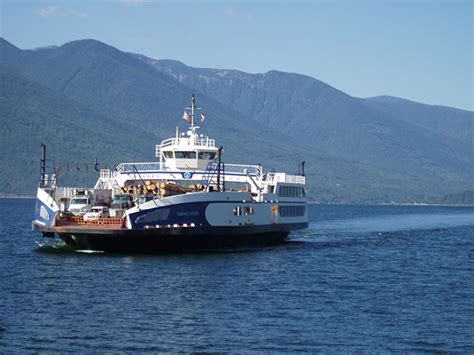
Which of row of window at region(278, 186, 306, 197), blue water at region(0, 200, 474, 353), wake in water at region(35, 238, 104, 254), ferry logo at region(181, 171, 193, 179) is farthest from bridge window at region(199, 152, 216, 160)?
wake in water at region(35, 238, 104, 254)

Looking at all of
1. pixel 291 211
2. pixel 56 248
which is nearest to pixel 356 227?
pixel 291 211

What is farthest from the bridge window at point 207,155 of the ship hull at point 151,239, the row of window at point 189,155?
the ship hull at point 151,239

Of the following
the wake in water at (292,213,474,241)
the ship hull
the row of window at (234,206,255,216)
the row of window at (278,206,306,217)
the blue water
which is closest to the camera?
the blue water

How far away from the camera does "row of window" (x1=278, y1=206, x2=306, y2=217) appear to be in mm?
71750

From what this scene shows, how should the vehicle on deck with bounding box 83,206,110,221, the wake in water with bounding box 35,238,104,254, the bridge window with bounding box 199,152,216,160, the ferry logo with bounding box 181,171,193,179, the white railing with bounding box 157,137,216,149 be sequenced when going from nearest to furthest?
1. the vehicle on deck with bounding box 83,206,110,221
2. the wake in water with bounding box 35,238,104,254
3. the ferry logo with bounding box 181,171,193,179
4. the bridge window with bounding box 199,152,216,160
5. the white railing with bounding box 157,137,216,149

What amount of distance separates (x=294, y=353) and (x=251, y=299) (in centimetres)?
1027

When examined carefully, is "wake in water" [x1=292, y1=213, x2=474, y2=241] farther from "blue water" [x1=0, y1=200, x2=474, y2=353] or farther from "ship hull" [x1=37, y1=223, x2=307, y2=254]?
"blue water" [x1=0, y1=200, x2=474, y2=353]

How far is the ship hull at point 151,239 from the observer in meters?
54.1

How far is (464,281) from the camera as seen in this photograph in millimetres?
50781

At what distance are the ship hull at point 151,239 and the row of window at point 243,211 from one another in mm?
989

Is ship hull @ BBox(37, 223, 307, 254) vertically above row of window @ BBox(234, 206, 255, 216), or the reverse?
row of window @ BBox(234, 206, 255, 216)

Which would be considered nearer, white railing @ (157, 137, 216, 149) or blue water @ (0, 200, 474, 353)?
blue water @ (0, 200, 474, 353)

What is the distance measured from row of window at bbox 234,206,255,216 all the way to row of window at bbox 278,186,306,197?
Answer: 766cm

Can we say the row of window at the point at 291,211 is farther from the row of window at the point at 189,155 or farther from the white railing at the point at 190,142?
the white railing at the point at 190,142
